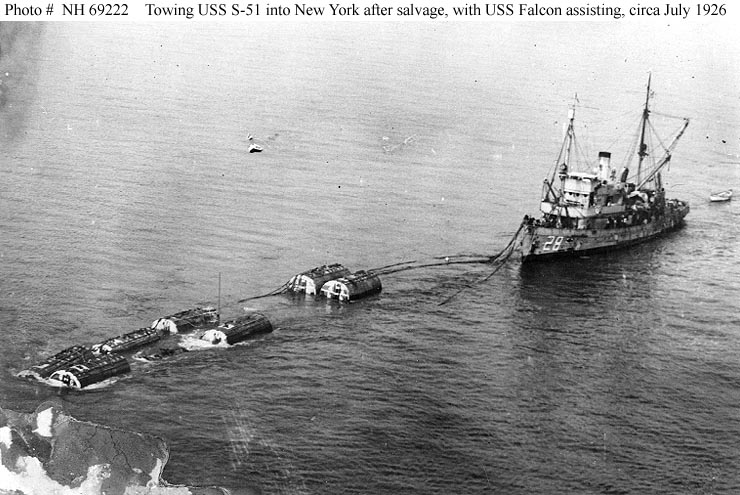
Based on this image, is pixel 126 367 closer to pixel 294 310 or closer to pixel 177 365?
pixel 177 365

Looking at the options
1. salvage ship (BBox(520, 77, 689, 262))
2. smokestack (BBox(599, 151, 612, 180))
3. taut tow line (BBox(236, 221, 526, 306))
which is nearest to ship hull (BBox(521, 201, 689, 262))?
salvage ship (BBox(520, 77, 689, 262))

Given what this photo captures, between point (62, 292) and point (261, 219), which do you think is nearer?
point (62, 292)

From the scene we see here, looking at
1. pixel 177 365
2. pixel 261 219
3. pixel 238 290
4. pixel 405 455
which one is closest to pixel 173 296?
pixel 238 290

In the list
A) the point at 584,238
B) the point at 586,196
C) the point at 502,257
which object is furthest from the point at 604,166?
the point at 502,257

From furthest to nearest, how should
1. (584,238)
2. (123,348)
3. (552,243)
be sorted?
1. (584,238)
2. (552,243)
3. (123,348)

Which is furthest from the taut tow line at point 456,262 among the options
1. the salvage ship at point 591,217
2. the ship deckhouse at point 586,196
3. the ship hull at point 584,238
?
the ship deckhouse at point 586,196

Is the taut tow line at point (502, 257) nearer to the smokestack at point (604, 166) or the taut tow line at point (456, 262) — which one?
the taut tow line at point (456, 262)

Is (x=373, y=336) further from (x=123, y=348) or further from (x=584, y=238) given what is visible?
(x=584, y=238)

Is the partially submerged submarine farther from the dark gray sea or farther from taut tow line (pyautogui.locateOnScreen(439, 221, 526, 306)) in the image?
taut tow line (pyautogui.locateOnScreen(439, 221, 526, 306))
